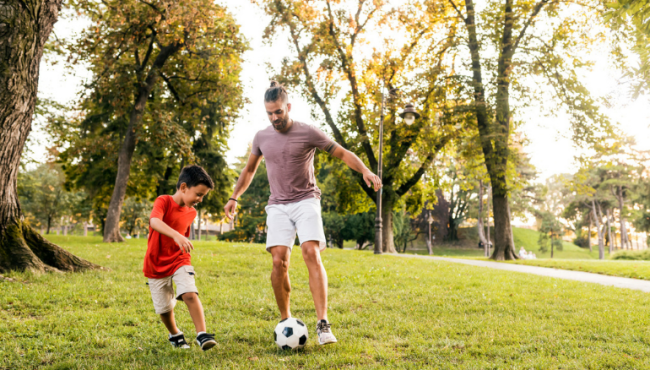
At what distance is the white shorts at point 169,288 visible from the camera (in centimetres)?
374

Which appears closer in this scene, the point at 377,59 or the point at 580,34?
the point at 580,34

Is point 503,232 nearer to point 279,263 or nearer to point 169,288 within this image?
point 279,263

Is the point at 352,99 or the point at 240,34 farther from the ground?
the point at 240,34

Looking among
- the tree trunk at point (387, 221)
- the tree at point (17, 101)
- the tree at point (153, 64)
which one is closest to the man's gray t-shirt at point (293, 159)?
the tree at point (17, 101)

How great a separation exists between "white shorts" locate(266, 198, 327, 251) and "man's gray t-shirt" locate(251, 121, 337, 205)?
0.26ft

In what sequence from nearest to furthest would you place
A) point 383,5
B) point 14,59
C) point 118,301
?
point 118,301
point 14,59
point 383,5

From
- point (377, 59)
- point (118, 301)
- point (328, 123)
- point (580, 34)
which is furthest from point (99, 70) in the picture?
point (580, 34)

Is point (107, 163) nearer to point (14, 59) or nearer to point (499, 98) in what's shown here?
point (14, 59)

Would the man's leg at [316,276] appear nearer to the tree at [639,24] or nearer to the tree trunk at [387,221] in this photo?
the tree at [639,24]

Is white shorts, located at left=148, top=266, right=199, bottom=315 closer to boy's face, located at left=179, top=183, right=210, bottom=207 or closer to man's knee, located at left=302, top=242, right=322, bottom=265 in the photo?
boy's face, located at left=179, top=183, right=210, bottom=207

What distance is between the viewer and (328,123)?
2322cm

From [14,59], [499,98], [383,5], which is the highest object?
[383,5]

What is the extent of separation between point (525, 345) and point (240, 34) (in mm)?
19800

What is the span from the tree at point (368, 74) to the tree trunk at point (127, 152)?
5800 mm
